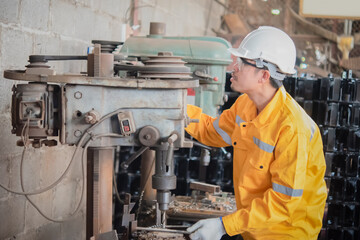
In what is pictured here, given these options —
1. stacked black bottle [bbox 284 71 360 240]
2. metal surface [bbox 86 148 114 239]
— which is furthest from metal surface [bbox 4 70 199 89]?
stacked black bottle [bbox 284 71 360 240]

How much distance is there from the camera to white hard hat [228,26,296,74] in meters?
2.51

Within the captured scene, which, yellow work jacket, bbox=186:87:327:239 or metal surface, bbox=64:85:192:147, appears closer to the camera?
metal surface, bbox=64:85:192:147

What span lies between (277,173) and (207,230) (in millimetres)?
380

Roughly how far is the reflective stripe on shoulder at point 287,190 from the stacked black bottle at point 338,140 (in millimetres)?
1516

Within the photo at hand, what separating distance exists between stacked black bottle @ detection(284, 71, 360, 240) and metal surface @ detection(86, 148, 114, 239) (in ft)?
6.57

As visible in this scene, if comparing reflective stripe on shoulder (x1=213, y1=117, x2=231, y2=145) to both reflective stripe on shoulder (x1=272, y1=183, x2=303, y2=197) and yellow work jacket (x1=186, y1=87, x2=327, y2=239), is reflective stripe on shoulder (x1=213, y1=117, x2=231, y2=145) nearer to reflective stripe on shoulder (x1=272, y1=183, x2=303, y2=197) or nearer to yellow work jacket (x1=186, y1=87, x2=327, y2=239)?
yellow work jacket (x1=186, y1=87, x2=327, y2=239)

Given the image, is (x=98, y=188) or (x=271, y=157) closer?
(x=98, y=188)

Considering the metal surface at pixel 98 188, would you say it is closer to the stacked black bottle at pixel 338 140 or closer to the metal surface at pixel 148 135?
the metal surface at pixel 148 135

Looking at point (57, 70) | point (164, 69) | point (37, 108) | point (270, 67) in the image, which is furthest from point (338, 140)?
point (37, 108)

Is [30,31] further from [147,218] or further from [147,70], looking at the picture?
[147,218]

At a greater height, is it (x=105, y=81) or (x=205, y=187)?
(x=105, y=81)

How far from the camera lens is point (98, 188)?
80.8 inches

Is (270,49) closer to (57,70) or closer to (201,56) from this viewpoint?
(201,56)

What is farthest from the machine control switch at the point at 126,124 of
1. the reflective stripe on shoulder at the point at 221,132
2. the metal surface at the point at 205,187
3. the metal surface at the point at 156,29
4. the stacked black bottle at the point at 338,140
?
the stacked black bottle at the point at 338,140
